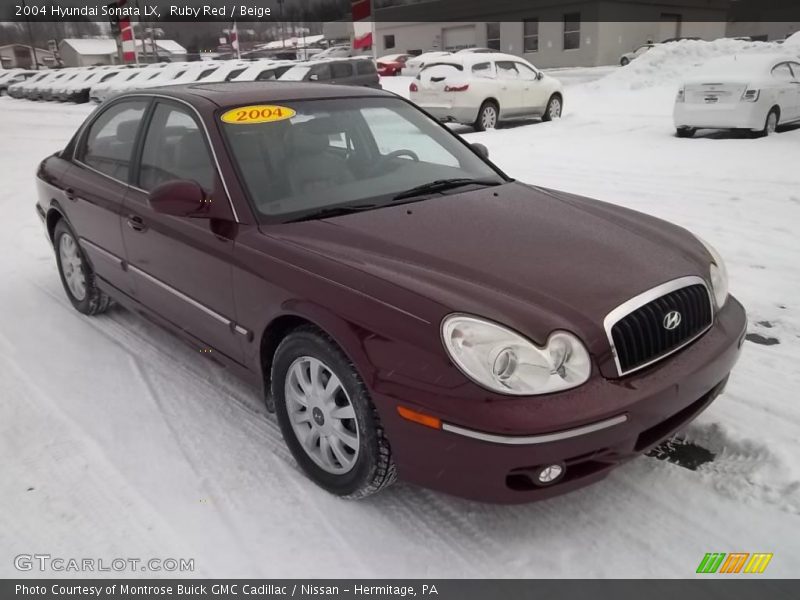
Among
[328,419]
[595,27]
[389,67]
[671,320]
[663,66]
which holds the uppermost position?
[595,27]

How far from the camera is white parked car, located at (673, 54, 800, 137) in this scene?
10.6 metres

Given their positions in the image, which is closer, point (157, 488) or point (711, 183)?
point (157, 488)

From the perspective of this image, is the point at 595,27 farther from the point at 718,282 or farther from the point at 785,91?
the point at 718,282

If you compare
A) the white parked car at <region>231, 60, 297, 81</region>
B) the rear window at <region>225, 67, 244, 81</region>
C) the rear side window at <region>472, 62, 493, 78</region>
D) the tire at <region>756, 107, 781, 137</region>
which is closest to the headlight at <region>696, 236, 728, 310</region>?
the tire at <region>756, 107, 781, 137</region>

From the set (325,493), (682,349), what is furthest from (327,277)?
(682,349)

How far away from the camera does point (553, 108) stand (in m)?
15.1

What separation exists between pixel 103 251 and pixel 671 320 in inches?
133

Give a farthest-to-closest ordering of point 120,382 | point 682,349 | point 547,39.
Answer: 1. point 547,39
2. point 120,382
3. point 682,349

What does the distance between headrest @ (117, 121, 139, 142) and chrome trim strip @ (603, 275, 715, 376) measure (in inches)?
117

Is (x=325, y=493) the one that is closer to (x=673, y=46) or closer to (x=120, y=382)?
(x=120, y=382)

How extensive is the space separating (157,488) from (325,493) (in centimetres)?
73

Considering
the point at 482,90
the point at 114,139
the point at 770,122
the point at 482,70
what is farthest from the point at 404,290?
the point at 482,70

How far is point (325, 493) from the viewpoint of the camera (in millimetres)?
2770

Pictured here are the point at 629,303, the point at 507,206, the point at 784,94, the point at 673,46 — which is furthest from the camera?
the point at 673,46
